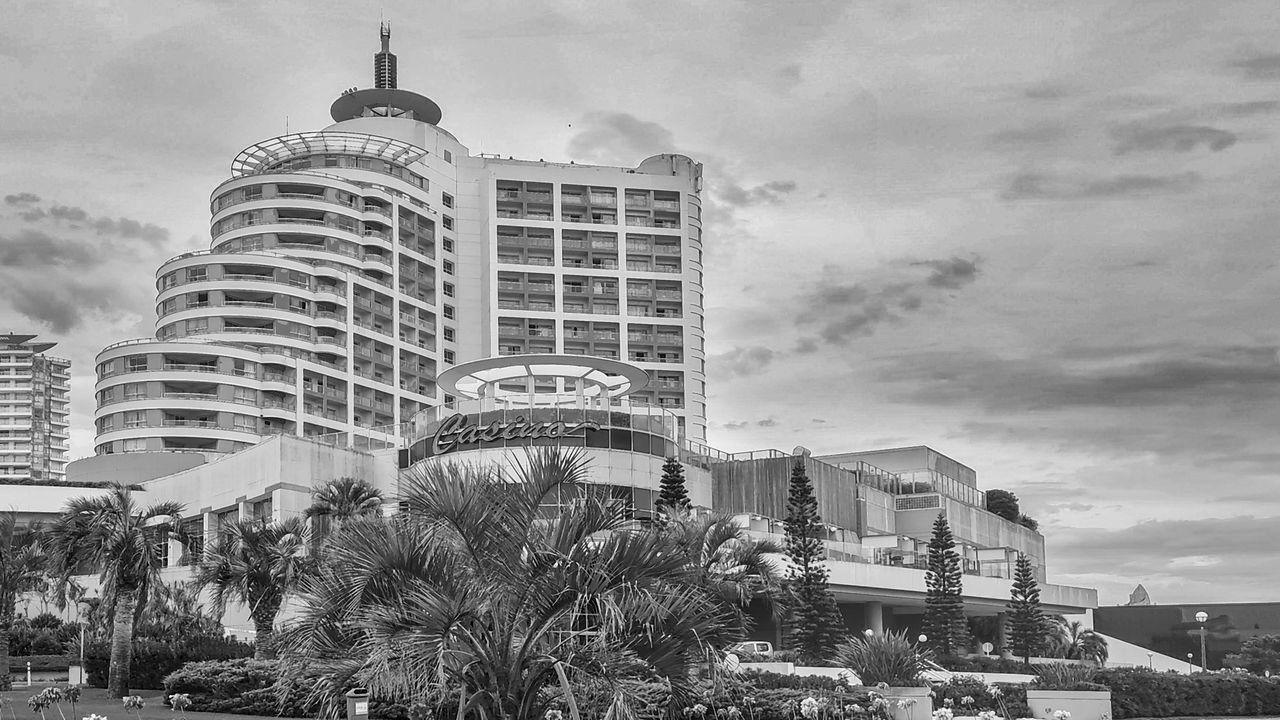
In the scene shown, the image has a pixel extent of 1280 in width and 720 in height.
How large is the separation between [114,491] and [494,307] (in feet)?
280

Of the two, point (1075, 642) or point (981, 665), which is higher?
point (981, 665)

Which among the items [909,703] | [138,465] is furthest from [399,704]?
[138,465]

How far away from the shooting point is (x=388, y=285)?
120 metres

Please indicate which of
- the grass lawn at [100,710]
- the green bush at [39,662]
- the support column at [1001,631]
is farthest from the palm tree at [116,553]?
the support column at [1001,631]

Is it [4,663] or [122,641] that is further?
[122,641]

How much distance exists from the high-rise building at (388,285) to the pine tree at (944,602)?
51.2m

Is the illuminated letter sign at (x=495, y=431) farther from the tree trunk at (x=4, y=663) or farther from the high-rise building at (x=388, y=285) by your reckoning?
the high-rise building at (x=388, y=285)

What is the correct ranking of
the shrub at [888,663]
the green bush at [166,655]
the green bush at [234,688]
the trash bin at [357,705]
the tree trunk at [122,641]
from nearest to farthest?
the trash bin at [357,705]
the shrub at [888,663]
the green bush at [234,688]
the tree trunk at [122,641]
the green bush at [166,655]

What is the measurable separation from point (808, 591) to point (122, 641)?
28856 mm

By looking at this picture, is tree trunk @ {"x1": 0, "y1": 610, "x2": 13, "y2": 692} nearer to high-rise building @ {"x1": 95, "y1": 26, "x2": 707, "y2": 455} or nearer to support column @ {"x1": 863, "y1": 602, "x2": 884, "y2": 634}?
support column @ {"x1": 863, "y1": 602, "x2": 884, "y2": 634}

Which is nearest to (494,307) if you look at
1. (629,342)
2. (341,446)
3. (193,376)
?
(629,342)

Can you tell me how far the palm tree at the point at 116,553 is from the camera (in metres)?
38.6

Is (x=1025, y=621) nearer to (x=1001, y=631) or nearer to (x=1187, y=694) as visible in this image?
(x=1001, y=631)

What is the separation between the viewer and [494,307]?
12544 centimetres
